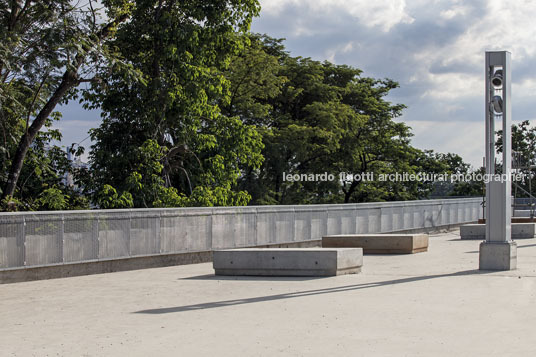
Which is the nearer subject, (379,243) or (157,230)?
(157,230)

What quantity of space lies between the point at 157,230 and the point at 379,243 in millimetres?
7061

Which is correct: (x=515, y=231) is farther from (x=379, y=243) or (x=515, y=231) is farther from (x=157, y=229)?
(x=157, y=229)

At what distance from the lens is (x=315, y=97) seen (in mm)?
53125

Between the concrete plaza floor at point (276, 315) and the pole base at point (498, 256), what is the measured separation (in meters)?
0.34

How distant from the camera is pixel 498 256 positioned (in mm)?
16281

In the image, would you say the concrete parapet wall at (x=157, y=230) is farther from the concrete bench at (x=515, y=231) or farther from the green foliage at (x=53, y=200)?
the green foliage at (x=53, y=200)

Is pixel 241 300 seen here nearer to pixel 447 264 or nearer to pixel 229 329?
pixel 229 329

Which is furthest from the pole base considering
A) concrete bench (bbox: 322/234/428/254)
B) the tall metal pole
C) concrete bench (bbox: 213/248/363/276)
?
concrete bench (bbox: 322/234/428/254)

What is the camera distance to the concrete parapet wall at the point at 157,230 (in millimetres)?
15992

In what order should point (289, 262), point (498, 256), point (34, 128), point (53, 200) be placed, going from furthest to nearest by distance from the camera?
point (34, 128) → point (53, 200) → point (498, 256) → point (289, 262)

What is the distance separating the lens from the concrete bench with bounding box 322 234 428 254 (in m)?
22.4

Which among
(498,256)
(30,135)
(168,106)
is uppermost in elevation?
(168,106)

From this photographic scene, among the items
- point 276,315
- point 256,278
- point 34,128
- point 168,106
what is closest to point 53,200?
point 34,128

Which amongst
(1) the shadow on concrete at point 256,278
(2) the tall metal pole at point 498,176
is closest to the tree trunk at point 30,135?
(1) the shadow on concrete at point 256,278
